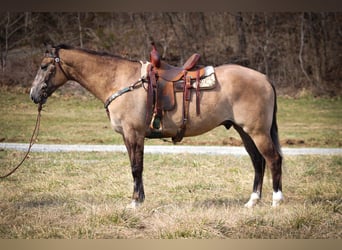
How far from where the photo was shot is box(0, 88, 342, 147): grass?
5.46 metres

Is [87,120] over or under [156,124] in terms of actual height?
under

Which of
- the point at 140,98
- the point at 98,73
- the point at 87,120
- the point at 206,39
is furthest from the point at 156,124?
the point at 87,120

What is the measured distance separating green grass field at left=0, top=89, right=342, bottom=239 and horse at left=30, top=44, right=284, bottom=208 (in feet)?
1.00

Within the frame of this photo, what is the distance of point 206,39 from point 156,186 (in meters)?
1.80

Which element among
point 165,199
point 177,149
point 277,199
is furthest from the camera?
point 177,149

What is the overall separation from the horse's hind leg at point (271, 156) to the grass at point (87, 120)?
6.15 ft

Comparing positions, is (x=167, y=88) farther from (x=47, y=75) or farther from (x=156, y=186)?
(x=156, y=186)

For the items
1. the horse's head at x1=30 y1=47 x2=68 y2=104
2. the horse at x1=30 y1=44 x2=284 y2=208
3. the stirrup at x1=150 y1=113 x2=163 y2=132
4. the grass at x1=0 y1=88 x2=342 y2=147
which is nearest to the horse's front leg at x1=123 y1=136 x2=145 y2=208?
the horse at x1=30 y1=44 x2=284 y2=208

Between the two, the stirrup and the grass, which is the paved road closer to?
the grass

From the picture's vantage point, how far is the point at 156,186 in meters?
5.22

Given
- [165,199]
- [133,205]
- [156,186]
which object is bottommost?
[156,186]

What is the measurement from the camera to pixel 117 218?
4.04 m

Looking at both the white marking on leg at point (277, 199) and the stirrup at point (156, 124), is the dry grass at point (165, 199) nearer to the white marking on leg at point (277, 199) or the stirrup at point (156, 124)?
the white marking on leg at point (277, 199)
